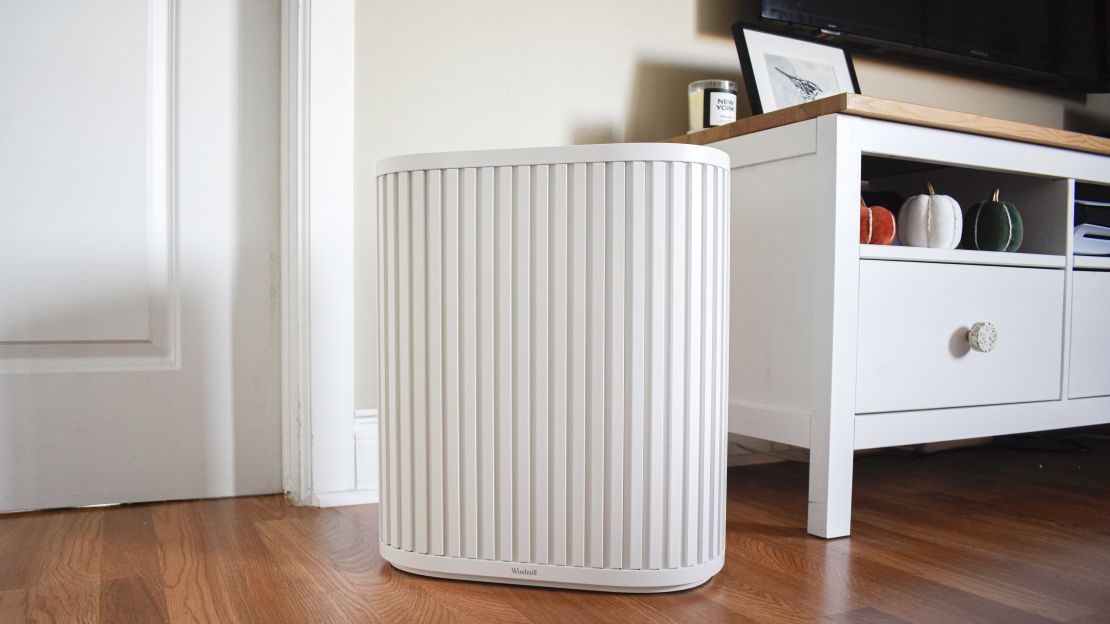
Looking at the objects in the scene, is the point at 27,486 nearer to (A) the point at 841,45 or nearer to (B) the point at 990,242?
(B) the point at 990,242

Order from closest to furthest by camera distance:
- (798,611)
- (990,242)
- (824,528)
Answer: (798,611) < (824,528) < (990,242)

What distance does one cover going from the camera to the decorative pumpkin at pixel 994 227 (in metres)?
1.26

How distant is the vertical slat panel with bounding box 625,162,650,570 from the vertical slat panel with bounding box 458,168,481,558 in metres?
0.15

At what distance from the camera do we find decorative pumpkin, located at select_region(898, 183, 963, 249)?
3.90ft

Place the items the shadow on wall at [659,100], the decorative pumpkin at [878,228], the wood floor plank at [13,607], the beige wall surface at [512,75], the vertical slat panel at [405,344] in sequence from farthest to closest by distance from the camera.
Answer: the shadow on wall at [659,100] < the beige wall surface at [512,75] < the decorative pumpkin at [878,228] < the vertical slat panel at [405,344] < the wood floor plank at [13,607]

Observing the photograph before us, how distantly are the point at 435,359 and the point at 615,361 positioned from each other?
183 millimetres

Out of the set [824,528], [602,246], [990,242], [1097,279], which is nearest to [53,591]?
[602,246]

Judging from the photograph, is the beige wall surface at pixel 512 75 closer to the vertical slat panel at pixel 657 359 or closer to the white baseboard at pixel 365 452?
the white baseboard at pixel 365 452

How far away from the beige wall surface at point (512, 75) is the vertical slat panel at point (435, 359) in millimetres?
443

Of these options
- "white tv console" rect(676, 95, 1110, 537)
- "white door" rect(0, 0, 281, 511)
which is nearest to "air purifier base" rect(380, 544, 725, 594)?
"white tv console" rect(676, 95, 1110, 537)

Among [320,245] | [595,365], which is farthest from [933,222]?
[320,245]

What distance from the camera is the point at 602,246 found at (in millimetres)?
833

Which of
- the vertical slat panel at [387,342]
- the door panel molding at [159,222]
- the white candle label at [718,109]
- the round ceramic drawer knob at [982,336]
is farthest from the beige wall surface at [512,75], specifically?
the round ceramic drawer knob at [982,336]

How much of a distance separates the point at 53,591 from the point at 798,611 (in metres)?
0.73
